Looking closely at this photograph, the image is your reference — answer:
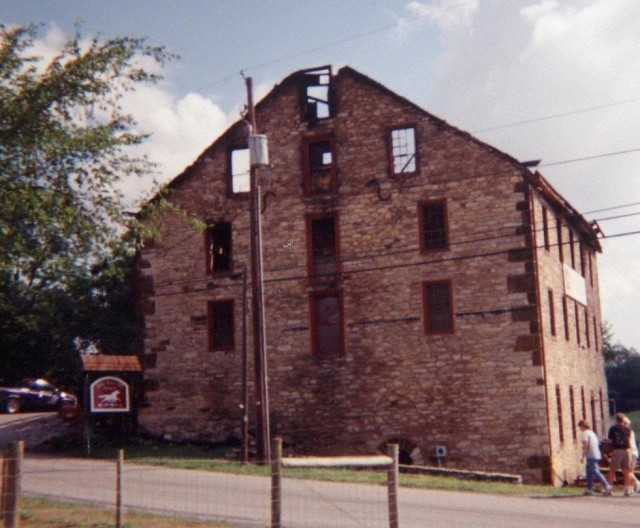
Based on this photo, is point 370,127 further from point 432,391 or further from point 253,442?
point 253,442

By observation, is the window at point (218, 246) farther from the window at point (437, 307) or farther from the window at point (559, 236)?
the window at point (559, 236)

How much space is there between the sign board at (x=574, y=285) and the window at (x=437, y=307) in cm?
592

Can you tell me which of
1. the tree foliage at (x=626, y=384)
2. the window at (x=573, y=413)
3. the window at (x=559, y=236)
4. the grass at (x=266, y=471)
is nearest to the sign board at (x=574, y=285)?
the window at (x=559, y=236)

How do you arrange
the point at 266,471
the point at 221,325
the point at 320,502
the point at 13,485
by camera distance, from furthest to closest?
the point at 221,325 < the point at 266,471 < the point at 320,502 < the point at 13,485

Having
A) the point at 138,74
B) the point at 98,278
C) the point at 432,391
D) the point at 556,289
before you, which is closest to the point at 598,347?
the point at 556,289

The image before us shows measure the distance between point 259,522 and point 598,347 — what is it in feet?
86.2

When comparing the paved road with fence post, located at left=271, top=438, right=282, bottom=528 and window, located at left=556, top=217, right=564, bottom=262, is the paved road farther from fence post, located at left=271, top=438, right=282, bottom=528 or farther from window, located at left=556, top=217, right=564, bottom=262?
window, located at left=556, top=217, right=564, bottom=262

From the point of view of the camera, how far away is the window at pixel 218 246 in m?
27.0

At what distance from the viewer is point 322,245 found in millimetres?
25750

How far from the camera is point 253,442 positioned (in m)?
25.3

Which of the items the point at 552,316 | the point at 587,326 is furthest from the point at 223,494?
the point at 587,326

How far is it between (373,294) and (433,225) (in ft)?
8.81

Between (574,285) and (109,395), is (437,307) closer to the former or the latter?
(574,285)

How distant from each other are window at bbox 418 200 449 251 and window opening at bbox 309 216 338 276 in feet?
8.89
